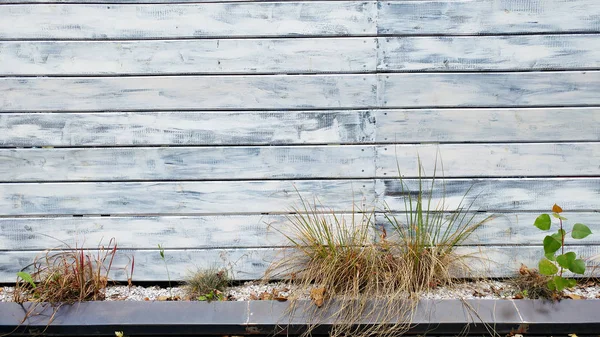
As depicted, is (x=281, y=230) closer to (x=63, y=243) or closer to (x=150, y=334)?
(x=150, y=334)

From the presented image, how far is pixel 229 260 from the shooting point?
317cm

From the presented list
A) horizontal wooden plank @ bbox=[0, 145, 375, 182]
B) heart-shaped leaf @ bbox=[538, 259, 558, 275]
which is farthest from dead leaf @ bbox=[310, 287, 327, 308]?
heart-shaped leaf @ bbox=[538, 259, 558, 275]

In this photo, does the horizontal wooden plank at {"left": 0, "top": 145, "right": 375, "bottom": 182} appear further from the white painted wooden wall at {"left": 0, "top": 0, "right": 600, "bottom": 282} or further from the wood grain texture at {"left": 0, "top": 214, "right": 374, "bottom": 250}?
the wood grain texture at {"left": 0, "top": 214, "right": 374, "bottom": 250}

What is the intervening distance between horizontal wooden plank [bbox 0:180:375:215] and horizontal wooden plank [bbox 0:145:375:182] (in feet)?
0.16

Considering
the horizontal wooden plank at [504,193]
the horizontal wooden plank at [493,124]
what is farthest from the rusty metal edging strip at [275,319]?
the horizontal wooden plank at [493,124]

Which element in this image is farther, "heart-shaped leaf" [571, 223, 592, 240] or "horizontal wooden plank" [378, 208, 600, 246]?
"horizontal wooden plank" [378, 208, 600, 246]

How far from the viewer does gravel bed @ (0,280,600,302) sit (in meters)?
2.98

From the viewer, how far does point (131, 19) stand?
302 cm

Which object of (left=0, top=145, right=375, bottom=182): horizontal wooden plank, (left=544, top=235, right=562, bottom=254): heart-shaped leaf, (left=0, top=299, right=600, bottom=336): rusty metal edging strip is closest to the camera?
(left=0, top=299, right=600, bottom=336): rusty metal edging strip

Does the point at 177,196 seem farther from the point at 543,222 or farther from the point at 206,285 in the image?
the point at 543,222

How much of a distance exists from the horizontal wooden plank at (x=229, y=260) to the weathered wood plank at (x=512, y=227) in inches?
1.6

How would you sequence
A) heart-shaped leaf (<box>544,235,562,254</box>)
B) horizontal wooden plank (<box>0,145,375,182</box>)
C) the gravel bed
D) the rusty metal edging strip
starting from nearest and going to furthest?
the rusty metal edging strip
heart-shaped leaf (<box>544,235,562,254</box>)
the gravel bed
horizontal wooden plank (<box>0,145,375,182</box>)

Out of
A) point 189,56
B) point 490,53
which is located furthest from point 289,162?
point 490,53

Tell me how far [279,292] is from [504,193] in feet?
4.81
